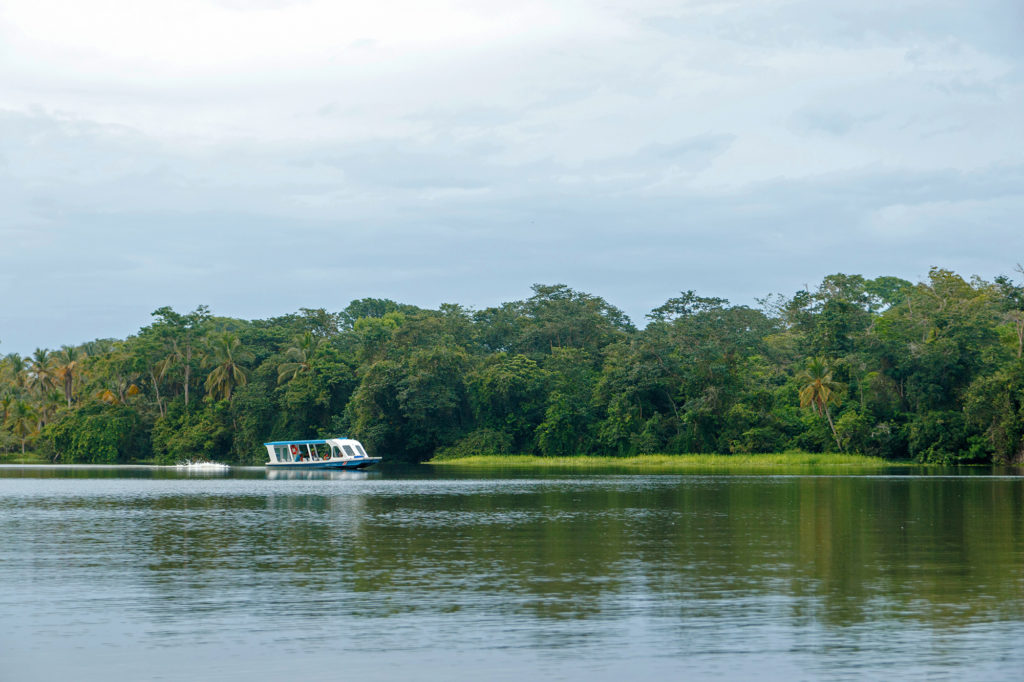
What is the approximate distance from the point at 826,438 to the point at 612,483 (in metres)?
40.3

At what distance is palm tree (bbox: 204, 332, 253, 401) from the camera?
118m

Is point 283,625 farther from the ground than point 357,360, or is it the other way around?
point 357,360

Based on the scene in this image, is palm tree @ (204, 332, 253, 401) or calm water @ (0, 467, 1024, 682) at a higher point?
palm tree @ (204, 332, 253, 401)

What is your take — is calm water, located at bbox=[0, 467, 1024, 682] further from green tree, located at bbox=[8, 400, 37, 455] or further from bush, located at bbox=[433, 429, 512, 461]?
green tree, located at bbox=[8, 400, 37, 455]

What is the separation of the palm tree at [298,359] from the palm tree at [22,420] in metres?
36.7

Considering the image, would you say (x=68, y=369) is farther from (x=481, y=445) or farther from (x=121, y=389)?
(x=481, y=445)

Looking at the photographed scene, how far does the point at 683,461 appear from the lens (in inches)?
3738

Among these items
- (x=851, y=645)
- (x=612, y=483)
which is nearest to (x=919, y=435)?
(x=612, y=483)

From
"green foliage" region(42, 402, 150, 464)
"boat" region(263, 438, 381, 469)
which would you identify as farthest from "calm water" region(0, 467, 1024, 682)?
"green foliage" region(42, 402, 150, 464)

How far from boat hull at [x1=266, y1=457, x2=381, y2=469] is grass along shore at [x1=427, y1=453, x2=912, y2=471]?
1267cm

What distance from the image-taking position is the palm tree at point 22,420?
5044 inches

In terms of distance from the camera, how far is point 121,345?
129500mm

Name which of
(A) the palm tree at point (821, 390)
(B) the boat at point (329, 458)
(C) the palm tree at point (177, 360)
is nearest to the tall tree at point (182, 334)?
(C) the palm tree at point (177, 360)

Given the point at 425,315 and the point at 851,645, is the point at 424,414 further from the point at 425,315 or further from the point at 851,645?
the point at 851,645
